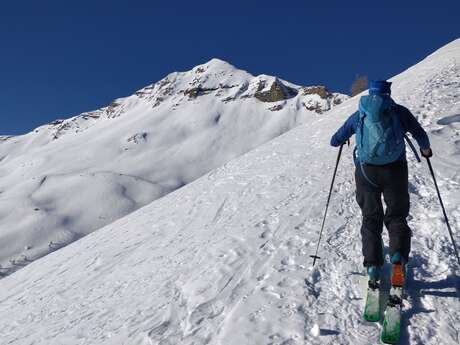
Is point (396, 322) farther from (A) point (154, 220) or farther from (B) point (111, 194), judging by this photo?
(B) point (111, 194)

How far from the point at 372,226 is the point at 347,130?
1184 millimetres

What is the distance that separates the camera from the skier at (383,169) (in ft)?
15.4

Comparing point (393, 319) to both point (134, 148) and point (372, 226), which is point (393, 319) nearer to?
point (372, 226)

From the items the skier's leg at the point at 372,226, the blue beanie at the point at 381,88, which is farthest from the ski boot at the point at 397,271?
the blue beanie at the point at 381,88

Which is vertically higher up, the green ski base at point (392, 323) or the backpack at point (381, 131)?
the backpack at point (381, 131)

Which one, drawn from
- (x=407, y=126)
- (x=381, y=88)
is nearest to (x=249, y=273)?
(x=407, y=126)

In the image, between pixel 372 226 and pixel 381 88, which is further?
pixel 372 226

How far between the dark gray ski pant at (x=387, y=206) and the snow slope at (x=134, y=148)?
5183cm

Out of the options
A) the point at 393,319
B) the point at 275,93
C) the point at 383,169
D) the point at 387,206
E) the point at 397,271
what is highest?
the point at 275,93

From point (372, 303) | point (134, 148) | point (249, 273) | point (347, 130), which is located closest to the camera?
point (372, 303)

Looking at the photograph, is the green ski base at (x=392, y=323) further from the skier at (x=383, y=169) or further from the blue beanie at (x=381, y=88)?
the blue beanie at (x=381, y=88)

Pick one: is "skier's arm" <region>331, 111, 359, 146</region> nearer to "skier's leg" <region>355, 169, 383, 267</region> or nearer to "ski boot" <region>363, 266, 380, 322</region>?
"skier's leg" <region>355, 169, 383, 267</region>

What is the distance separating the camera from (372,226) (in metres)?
5.00

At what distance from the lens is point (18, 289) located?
10414 millimetres
